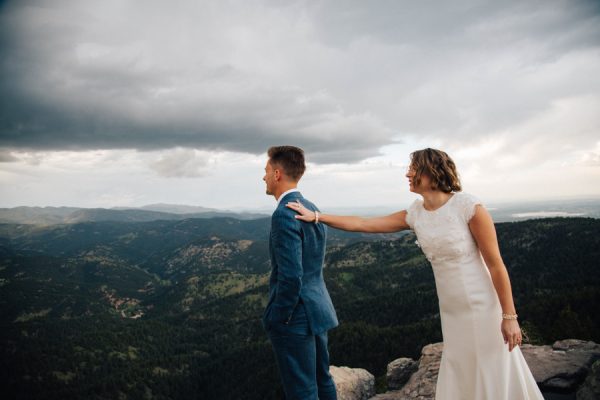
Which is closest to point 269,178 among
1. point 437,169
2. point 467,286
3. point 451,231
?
point 437,169

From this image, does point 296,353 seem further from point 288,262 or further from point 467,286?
point 467,286

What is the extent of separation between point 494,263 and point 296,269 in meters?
3.00

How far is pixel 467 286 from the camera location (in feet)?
18.8

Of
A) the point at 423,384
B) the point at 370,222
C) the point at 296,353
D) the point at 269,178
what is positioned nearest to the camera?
the point at 296,353

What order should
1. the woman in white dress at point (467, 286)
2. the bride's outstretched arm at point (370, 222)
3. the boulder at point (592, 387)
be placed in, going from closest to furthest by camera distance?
the woman in white dress at point (467, 286), the bride's outstretched arm at point (370, 222), the boulder at point (592, 387)

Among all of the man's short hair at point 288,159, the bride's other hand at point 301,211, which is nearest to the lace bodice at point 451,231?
the bride's other hand at point 301,211

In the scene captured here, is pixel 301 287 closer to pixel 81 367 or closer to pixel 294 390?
pixel 294 390

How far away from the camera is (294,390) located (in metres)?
5.79

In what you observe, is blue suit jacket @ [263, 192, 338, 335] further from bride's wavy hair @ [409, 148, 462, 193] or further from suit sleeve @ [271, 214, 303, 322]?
bride's wavy hair @ [409, 148, 462, 193]

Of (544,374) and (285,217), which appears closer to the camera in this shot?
(285,217)

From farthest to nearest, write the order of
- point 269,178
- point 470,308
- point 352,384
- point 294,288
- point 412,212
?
1. point 352,384
2. point 412,212
3. point 269,178
4. point 470,308
5. point 294,288

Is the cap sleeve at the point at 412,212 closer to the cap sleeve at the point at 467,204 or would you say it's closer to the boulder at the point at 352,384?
the cap sleeve at the point at 467,204

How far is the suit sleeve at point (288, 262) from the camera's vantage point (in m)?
5.37

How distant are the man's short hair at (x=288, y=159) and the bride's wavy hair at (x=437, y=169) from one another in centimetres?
193
